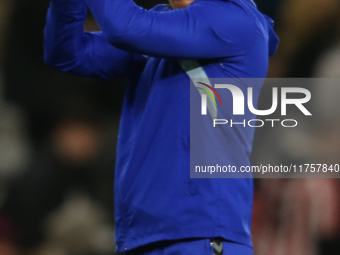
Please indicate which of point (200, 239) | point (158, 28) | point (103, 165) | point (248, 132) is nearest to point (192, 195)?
point (200, 239)

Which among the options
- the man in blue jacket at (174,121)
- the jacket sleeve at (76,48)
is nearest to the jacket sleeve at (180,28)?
the man in blue jacket at (174,121)

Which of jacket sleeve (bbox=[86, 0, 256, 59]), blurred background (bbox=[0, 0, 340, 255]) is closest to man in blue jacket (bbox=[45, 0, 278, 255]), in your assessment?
jacket sleeve (bbox=[86, 0, 256, 59])

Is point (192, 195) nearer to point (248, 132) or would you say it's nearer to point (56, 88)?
point (248, 132)

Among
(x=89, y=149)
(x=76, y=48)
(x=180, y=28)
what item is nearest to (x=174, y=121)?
(x=180, y=28)

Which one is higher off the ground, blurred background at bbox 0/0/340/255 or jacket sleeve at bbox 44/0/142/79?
jacket sleeve at bbox 44/0/142/79

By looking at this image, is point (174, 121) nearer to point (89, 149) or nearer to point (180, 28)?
point (180, 28)

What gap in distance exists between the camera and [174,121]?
1185 mm

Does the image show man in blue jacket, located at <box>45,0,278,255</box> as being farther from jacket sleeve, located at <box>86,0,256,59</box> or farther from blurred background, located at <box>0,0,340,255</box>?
blurred background, located at <box>0,0,340,255</box>

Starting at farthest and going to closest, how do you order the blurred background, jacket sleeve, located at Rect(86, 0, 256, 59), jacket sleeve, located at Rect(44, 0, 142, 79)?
the blurred background → jacket sleeve, located at Rect(44, 0, 142, 79) → jacket sleeve, located at Rect(86, 0, 256, 59)

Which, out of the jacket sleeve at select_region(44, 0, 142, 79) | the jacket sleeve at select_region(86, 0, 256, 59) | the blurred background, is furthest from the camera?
the blurred background

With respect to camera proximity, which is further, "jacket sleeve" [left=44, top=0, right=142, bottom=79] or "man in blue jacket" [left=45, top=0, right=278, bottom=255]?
"jacket sleeve" [left=44, top=0, right=142, bottom=79]

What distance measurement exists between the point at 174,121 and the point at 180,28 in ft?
0.66

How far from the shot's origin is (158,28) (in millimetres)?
1103

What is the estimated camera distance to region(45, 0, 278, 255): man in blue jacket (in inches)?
43.9
